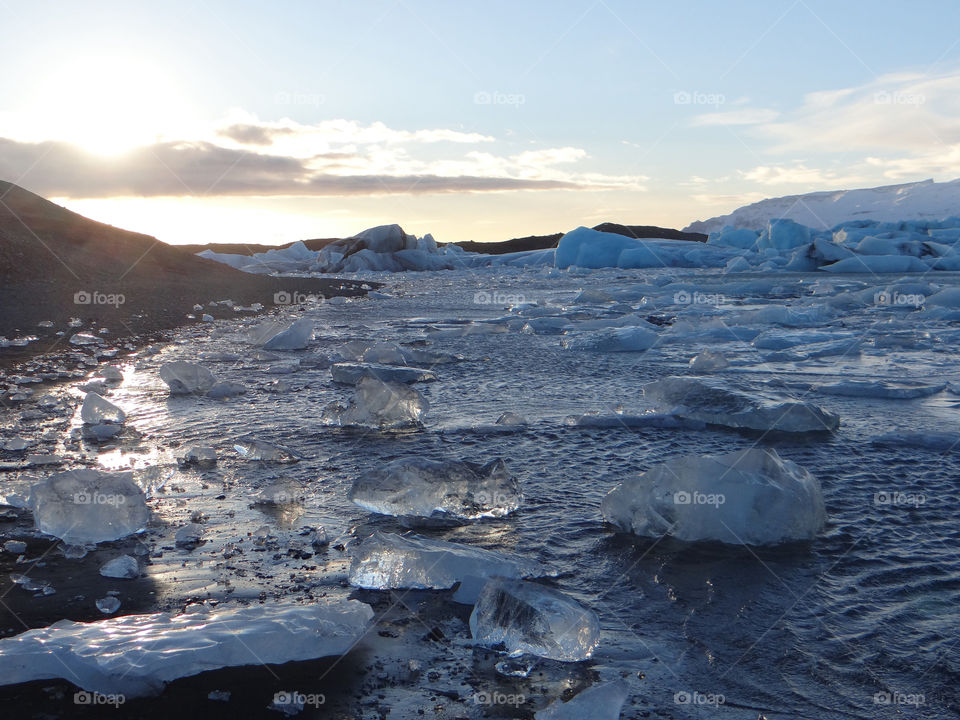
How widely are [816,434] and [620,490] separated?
1922 mm

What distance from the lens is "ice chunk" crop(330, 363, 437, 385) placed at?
590 cm

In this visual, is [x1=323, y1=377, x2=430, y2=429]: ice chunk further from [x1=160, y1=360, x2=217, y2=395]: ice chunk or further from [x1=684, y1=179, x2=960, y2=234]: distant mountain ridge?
[x1=684, y1=179, x2=960, y2=234]: distant mountain ridge

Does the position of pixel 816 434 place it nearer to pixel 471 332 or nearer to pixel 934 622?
pixel 934 622

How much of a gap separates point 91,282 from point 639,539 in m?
11.0

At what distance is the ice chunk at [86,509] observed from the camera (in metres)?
2.77

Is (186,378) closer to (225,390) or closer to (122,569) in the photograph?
(225,390)

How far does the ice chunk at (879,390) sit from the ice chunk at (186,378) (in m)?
4.40

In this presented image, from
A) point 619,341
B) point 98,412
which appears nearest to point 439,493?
point 98,412

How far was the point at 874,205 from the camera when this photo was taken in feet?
155

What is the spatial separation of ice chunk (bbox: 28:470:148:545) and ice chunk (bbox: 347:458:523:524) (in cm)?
82

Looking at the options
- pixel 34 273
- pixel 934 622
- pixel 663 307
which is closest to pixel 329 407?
pixel 934 622

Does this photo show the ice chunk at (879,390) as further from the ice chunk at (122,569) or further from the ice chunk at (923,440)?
the ice chunk at (122,569)

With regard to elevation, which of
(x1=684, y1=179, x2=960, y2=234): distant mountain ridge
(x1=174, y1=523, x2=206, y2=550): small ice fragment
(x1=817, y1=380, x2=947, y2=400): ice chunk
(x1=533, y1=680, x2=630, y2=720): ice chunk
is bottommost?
(x1=533, y1=680, x2=630, y2=720): ice chunk

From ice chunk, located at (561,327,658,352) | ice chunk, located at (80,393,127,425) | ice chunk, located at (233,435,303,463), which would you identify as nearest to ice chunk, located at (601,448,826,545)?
ice chunk, located at (233,435,303,463)
